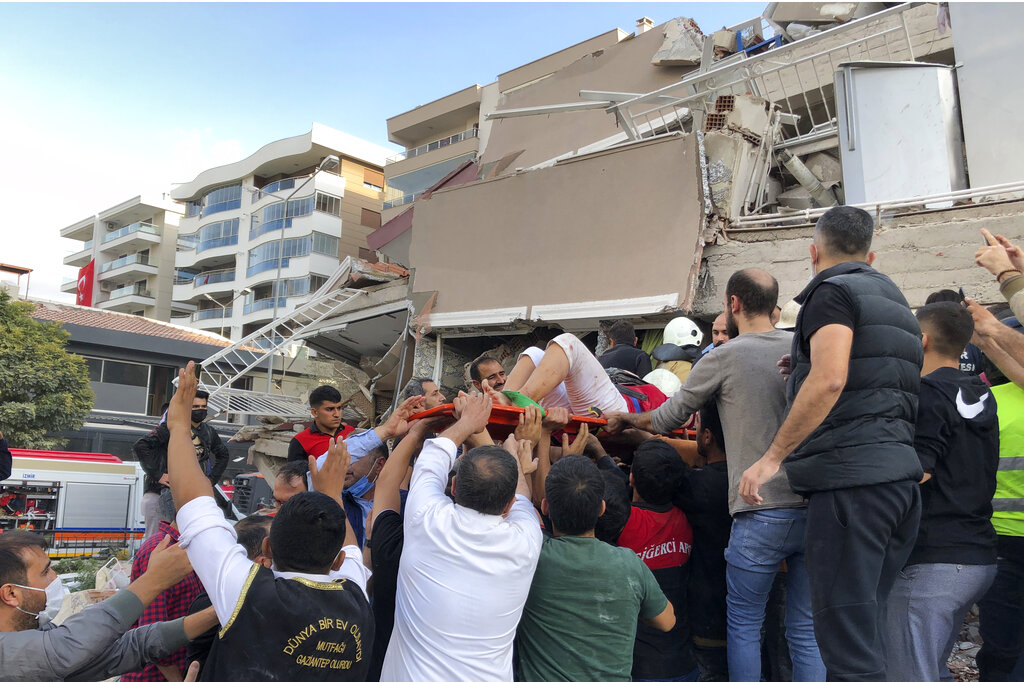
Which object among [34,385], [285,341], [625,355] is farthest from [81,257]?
[625,355]

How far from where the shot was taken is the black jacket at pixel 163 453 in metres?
6.64

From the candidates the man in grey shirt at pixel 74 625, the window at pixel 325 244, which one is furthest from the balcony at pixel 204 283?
the man in grey shirt at pixel 74 625

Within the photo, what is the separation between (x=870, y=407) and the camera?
2699mm

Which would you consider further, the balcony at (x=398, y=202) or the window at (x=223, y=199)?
the window at (x=223, y=199)

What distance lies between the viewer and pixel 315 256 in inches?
1693

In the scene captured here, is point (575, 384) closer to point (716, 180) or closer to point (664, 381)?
point (664, 381)

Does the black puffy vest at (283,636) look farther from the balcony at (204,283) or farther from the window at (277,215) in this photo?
the balcony at (204,283)

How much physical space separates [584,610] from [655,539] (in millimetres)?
739

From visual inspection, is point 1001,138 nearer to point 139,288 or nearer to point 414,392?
point 414,392

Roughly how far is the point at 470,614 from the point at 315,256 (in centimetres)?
4243

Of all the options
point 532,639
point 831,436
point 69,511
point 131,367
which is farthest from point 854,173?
point 131,367

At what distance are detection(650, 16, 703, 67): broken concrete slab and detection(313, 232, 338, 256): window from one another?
106 ft

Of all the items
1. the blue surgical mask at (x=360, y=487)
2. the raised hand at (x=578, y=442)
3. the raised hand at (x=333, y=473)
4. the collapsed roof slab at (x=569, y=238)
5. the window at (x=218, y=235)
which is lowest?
the blue surgical mask at (x=360, y=487)

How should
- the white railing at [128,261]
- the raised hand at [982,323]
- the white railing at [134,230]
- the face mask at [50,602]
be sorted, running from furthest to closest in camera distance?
1. the white railing at [128,261]
2. the white railing at [134,230]
3. the raised hand at [982,323]
4. the face mask at [50,602]
